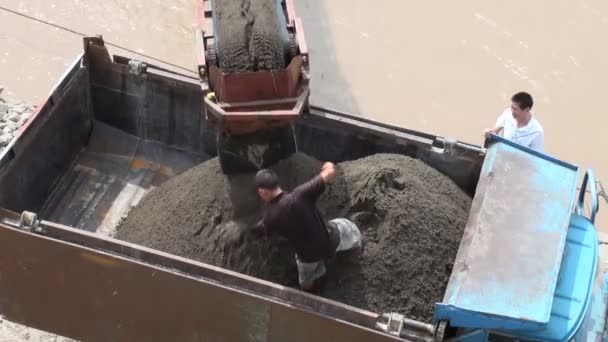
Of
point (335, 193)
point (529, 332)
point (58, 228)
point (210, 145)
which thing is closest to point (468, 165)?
point (335, 193)

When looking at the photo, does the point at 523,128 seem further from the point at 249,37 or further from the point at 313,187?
the point at 249,37

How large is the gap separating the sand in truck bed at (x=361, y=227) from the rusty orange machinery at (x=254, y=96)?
249 mm

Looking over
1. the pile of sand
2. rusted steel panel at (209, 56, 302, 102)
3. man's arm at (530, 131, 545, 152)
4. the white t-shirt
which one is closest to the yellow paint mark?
rusted steel panel at (209, 56, 302, 102)

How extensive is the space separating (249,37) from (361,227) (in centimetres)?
145

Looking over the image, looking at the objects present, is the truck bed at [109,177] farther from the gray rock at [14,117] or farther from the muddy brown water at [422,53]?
the muddy brown water at [422,53]

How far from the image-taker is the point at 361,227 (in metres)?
4.64

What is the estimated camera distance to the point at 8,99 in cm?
705

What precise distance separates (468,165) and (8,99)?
466 cm

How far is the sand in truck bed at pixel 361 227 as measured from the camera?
442cm

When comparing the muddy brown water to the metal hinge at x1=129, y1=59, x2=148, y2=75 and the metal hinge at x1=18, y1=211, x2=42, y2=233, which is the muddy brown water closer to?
the metal hinge at x1=129, y1=59, x2=148, y2=75

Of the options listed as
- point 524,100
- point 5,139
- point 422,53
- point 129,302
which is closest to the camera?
point 129,302

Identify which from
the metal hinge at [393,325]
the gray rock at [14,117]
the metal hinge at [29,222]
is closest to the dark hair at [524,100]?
the metal hinge at [393,325]

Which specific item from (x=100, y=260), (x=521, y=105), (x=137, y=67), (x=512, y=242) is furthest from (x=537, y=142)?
(x=100, y=260)

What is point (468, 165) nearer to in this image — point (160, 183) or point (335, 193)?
point (335, 193)
